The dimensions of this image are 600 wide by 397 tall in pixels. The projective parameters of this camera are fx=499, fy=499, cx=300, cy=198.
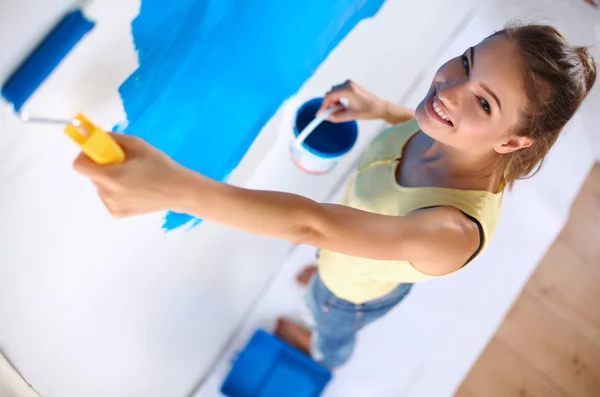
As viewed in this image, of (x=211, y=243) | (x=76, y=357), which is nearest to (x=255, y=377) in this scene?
(x=211, y=243)

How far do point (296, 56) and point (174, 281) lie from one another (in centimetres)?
48

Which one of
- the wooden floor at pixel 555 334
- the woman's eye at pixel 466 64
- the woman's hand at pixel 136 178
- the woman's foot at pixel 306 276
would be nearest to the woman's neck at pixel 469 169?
the woman's eye at pixel 466 64

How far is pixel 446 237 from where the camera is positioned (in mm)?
639

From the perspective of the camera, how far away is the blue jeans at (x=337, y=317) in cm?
98

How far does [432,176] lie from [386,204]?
81 millimetres

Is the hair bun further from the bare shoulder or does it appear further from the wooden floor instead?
the wooden floor

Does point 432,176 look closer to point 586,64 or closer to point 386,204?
point 386,204

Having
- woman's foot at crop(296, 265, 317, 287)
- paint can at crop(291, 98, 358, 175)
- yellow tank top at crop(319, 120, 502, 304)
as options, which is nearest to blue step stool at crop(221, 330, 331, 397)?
woman's foot at crop(296, 265, 317, 287)

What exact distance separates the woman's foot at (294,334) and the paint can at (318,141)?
1.45ft

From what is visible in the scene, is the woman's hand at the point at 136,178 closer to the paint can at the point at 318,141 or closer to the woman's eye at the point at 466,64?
the woman's eye at the point at 466,64

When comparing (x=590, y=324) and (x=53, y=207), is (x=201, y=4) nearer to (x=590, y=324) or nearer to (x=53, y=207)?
(x=53, y=207)

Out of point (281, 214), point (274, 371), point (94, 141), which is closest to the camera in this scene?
point (94, 141)

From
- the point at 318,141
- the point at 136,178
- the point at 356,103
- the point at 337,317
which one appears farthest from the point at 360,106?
the point at 136,178

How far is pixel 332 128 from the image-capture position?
115 centimetres
